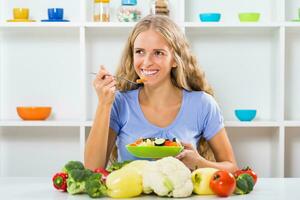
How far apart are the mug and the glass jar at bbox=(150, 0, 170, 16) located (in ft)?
1.61

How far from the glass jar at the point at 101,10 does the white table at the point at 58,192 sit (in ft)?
5.24

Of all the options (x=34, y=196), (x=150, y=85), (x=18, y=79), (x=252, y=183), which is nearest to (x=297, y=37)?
(x=150, y=85)

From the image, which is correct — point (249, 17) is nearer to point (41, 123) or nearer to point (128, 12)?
point (128, 12)

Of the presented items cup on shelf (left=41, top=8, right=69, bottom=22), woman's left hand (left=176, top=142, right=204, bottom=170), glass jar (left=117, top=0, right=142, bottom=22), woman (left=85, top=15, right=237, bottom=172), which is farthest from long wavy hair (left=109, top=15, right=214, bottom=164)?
cup on shelf (left=41, top=8, right=69, bottom=22)

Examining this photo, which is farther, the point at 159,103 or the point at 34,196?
the point at 159,103

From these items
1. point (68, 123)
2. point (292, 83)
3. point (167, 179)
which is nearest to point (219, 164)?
point (167, 179)

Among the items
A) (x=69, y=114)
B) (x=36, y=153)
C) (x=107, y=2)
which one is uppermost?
(x=107, y=2)

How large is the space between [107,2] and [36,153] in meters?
0.99

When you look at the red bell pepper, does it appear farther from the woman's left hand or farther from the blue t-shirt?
the blue t-shirt

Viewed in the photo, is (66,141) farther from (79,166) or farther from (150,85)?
(79,166)

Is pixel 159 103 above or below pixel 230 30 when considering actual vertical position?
below

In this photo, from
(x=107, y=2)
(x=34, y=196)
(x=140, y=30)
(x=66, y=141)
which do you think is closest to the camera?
(x=34, y=196)

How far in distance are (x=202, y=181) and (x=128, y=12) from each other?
187cm

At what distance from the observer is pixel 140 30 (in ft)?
8.48
